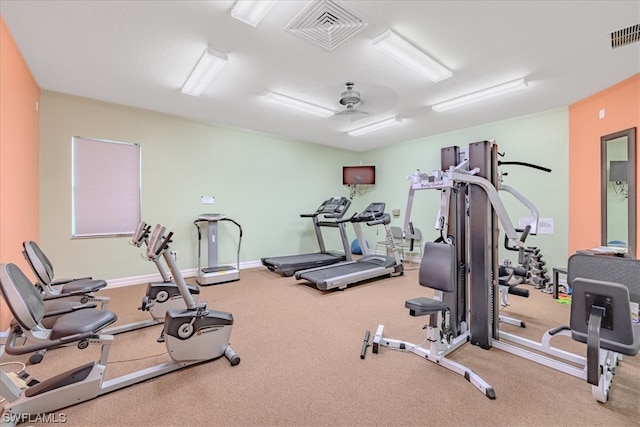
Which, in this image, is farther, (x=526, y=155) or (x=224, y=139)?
(x=224, y=139)

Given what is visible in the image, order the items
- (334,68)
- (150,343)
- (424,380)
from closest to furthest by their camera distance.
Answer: (424,380)
(150,343)
(334,68)

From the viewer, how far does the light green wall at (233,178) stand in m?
3.96

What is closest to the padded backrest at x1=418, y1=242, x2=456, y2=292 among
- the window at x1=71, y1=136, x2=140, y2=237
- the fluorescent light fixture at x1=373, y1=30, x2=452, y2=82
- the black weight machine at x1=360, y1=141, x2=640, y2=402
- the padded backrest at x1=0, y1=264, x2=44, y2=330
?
the black weight machine at x1=360, y1=141, x2=640, y2=402

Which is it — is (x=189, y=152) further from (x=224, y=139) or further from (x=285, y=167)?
(x=285, y=167)

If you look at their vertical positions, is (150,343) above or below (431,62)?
below

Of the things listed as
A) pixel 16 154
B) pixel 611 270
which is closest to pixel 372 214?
pixel 611 270

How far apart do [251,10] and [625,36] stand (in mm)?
3375

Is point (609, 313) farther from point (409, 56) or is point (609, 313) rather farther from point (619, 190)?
point (619, 190)

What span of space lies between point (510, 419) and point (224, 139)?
5.53 m

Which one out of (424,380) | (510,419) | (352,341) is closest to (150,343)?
(352,341)

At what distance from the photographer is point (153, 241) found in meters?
2.07

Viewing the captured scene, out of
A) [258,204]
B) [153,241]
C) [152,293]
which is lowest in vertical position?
[152,293]

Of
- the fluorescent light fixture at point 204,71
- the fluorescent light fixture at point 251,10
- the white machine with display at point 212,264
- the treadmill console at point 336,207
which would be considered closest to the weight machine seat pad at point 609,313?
the fluorescent light fixture at point 251,10

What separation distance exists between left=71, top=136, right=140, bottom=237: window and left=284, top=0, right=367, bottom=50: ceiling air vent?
3.59 meters
